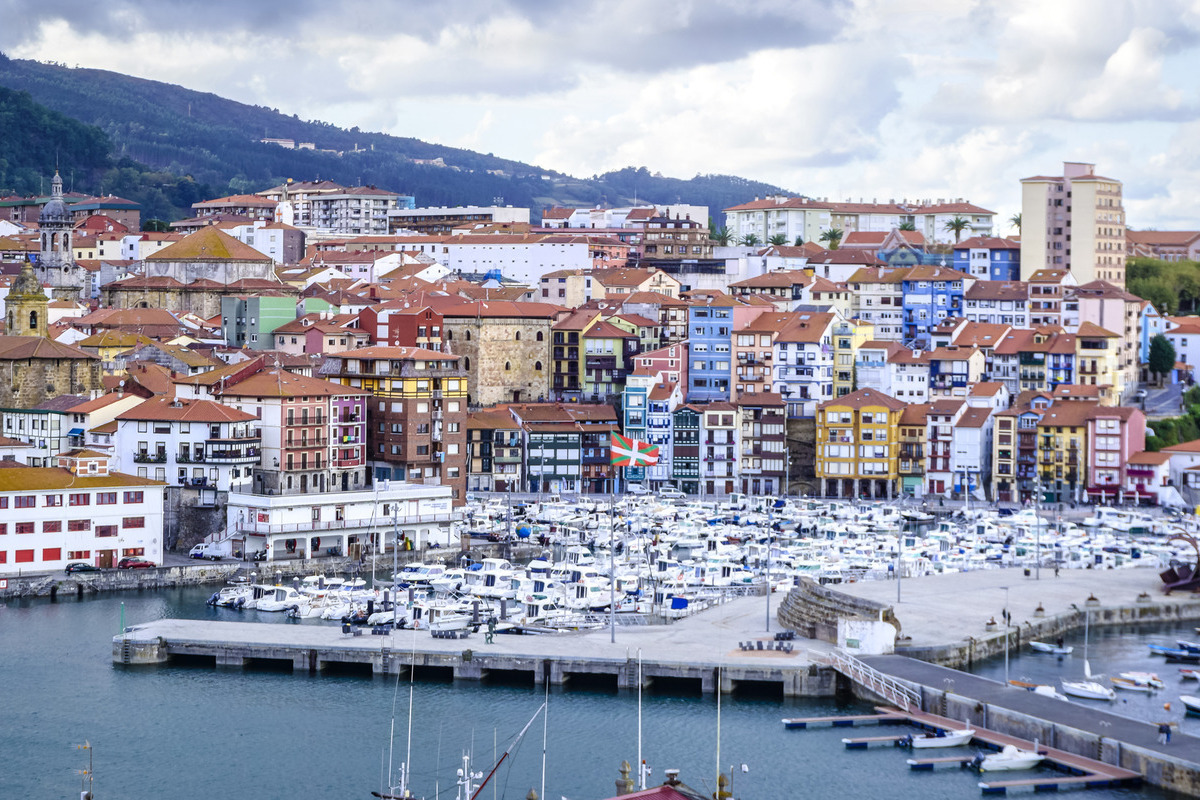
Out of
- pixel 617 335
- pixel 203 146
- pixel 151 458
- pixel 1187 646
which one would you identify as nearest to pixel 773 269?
pixel 617 335

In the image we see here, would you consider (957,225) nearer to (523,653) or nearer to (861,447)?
(861,447)

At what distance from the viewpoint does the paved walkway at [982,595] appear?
3684 cm

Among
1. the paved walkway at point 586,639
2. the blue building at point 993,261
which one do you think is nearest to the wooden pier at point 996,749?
the paved walkway at point 586,639

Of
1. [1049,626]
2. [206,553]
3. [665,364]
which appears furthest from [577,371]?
[1049,626]

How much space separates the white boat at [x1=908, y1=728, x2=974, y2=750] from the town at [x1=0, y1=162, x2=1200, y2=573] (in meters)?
15.7

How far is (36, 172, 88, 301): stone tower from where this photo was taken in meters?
79.6

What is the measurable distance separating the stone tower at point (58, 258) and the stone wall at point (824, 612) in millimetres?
50016

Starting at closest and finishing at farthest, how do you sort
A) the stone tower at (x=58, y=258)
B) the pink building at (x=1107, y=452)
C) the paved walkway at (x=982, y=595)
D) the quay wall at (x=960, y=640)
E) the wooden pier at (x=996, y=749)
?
1. the wooden pier at (x=996, y=749)
2. the quay wall at (x=960, y=640)
3. the paved walkway at (x=982, y=595)
4. the pink building at (x=1107, y=452)
5. the stone tower at (x=58, y=258)

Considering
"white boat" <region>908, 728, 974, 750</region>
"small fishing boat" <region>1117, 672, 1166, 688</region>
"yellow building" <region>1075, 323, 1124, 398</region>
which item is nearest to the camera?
"white boat" <region>908, 728, 974, 750</region>

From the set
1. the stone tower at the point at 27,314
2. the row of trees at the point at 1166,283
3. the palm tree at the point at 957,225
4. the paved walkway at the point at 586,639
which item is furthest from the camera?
the palm tree at the point at 957,225

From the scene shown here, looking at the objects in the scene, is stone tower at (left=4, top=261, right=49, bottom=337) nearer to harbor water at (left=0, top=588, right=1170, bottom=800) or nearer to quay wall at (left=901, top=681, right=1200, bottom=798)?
harbor water at (left=0, top=588, right=1170, bottom=800)

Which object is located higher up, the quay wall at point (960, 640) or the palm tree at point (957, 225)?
the palm tree at point (957, 225)

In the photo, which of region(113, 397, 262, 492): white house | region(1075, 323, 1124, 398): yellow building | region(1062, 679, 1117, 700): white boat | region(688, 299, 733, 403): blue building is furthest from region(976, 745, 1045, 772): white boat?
region(1075, 323, 1124, 398): yellow building

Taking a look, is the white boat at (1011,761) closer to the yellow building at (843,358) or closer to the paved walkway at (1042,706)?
the paved walkway at (1042,706)
